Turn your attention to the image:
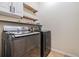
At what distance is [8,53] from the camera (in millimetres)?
1555

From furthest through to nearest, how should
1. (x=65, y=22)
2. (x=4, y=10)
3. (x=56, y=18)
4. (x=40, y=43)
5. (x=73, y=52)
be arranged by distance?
1. (x=56, y=18)
2. (x=65, y=22)
3. (x=73, y=52)
4. (x=40, y=43)
5. (x=4, y=10)

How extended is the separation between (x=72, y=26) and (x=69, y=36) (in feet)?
1.21

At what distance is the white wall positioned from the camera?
347cm

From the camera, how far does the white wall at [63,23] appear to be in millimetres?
3468

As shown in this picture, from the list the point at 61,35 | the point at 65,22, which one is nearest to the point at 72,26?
the point at 65,22

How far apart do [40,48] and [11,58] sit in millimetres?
1467

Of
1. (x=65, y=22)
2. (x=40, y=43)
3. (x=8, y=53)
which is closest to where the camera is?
(x=8, y=53)

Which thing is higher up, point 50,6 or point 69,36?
point 50,6

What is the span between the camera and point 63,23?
152 inches

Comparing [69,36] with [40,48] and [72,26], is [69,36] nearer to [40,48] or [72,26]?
[72,26]

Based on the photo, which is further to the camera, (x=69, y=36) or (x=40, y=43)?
(x=69, y=36)

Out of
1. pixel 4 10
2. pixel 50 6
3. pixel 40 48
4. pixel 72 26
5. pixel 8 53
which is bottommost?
pixel 40 48

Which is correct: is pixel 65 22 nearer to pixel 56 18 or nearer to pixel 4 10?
pixel 56 18

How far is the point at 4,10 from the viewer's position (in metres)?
1.66
